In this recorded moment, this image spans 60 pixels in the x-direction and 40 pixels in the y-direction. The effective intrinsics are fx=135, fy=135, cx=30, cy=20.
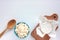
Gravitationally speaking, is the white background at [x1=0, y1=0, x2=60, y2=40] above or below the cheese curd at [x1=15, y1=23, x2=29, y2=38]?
above

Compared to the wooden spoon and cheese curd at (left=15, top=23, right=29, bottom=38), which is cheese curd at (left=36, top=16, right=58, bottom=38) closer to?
cheese curd at (left=15, top=23, right=29, bottom=38)

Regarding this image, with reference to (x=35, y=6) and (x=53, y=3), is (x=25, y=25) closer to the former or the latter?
(x=35, y=6)

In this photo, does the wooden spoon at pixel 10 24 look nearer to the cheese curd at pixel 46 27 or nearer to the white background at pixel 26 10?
the white background at pixel 26 10

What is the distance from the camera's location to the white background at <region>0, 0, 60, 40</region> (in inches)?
42.5

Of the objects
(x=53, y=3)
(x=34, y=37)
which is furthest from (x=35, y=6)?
(x=34, y=37)

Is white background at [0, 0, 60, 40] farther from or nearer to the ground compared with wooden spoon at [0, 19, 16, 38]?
farther from the ground

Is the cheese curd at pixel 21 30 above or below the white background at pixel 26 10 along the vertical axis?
below

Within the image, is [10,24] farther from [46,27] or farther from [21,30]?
[46,27]

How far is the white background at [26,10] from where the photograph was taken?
1080mm

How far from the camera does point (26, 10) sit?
110 cm

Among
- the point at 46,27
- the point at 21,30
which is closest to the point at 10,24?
the point at 21,30

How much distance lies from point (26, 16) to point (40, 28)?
165 millimetres

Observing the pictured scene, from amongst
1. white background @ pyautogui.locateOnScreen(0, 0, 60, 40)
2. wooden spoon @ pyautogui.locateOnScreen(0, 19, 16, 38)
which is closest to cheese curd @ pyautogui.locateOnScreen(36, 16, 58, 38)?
white background @ pyautogui.locateOnScreen(0, 0, 60, 40)

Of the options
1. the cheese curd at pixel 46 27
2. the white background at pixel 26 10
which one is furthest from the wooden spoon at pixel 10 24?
the cheese curd at pixel 46 27
